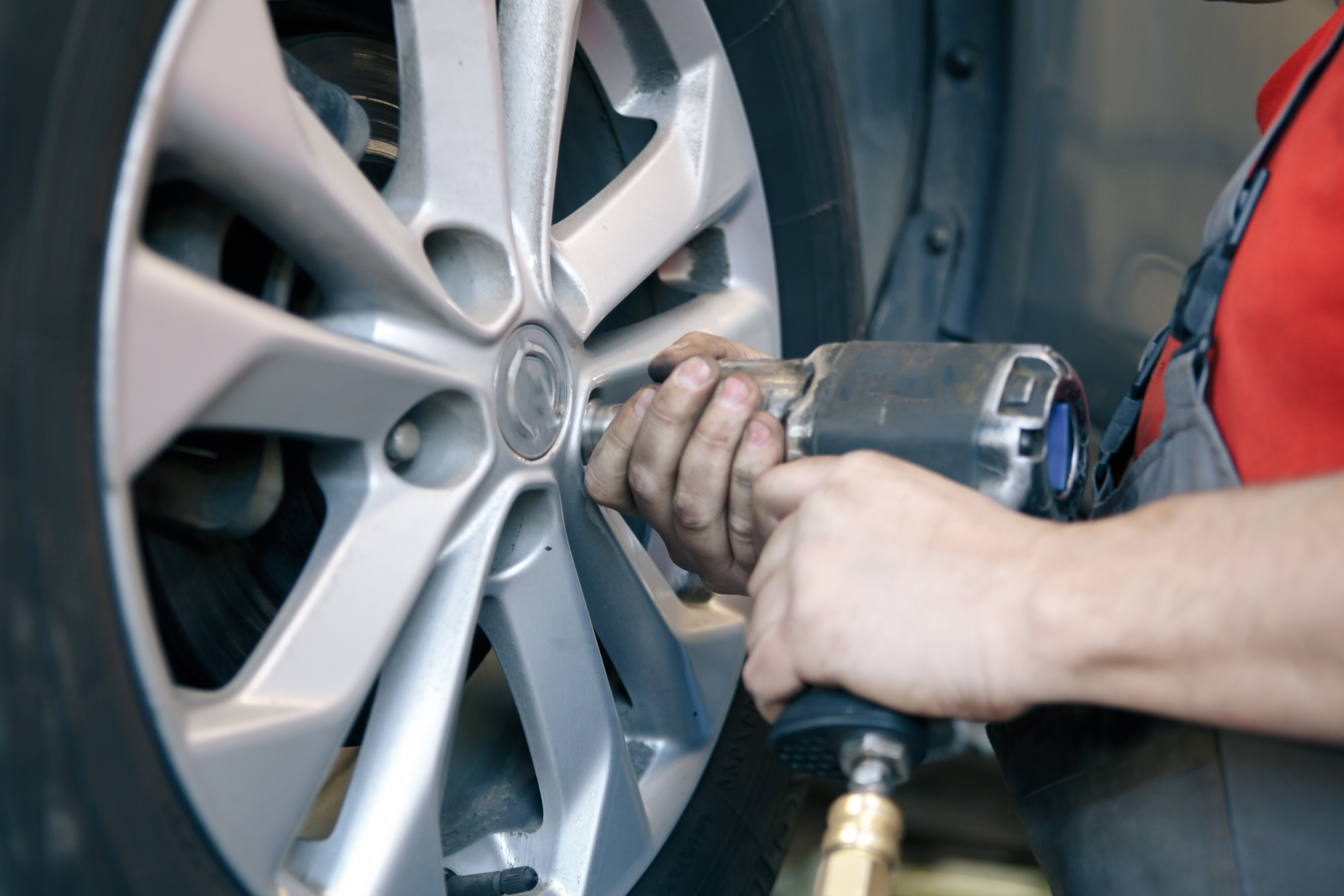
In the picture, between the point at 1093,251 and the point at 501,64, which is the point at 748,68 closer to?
the point at 501,64

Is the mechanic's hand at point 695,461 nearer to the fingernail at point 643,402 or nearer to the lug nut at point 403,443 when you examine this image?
the fingernail at point 643,402

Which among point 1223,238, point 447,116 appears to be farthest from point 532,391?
point 1223,238

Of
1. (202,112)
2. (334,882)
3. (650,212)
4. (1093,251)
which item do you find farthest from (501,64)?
(1093,251)

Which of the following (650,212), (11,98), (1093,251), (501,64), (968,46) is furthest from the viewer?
(1093,251)

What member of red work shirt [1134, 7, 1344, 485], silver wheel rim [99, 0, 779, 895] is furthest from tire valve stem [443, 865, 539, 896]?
red work shirt [1134, 7, 1344, 485]

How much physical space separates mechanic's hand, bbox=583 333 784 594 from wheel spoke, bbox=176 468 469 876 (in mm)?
128

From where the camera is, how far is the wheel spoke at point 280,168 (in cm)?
47

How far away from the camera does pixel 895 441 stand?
63 centimetres

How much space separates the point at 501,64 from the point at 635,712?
21.6 inches

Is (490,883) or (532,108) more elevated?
(532,108)

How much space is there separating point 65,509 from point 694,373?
37cm

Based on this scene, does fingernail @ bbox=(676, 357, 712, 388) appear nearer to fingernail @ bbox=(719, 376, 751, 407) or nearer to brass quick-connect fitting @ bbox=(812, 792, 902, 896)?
fingernail @ bbox=(719, 376, 751, 407)

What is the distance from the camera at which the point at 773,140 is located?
100cm

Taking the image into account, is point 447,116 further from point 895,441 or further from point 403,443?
point 895,441
